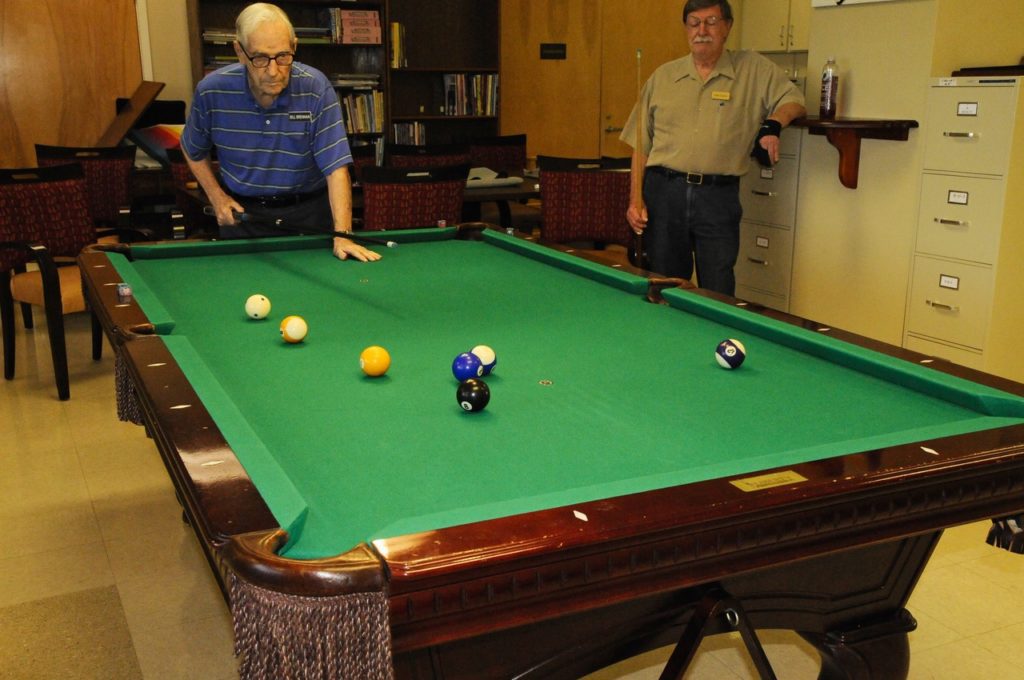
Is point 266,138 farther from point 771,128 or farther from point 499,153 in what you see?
point 499,153

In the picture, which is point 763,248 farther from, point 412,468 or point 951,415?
point 412,468

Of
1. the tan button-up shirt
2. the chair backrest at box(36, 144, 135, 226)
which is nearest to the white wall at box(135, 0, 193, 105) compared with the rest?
the chair backrest at box(36, 144, 135, 226)

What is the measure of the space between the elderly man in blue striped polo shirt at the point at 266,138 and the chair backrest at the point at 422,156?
4.99ft

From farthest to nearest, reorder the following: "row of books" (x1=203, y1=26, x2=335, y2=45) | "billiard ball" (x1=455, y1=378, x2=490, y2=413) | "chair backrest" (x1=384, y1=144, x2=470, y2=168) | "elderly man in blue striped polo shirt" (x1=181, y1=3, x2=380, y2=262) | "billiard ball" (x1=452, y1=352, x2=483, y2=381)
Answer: "row of books" (x1=203, y1=26, x2=335, y2=45) < "chair backrest" (x1=384, y1=144, x2=470, y2=168) < "elderly man in blue striped polo shirt" (x1=181, y1=3, x2=380, y2=262) < "billiard ball" (x1=452, y1=352, x2=483, y2=381) < "billiard ball" (x1=455, y1=378, x2=490, y2=413)

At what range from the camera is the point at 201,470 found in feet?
4.50

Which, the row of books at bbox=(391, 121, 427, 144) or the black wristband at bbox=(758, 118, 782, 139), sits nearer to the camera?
the black wristband at bbox=(758, 118, 782, 139)

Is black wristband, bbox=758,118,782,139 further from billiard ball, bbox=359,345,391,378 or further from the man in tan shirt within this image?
billiard ball, bbox=359,345,391,378

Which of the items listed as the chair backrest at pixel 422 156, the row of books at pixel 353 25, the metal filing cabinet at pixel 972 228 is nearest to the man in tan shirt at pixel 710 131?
the metal filing cabinet at pixel 972 228

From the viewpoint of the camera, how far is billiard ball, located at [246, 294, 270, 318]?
241cm

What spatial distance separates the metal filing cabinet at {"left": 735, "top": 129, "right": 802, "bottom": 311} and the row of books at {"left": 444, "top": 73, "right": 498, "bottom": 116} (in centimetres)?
293

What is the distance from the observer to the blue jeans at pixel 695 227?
164 inches

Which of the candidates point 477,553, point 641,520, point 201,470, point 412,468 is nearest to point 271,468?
point 201,470

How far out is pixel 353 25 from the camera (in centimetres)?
676

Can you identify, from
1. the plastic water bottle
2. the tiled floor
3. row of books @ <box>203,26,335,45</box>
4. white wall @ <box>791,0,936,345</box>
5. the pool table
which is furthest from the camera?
row of books @ <box>203,26,335,45</box>
